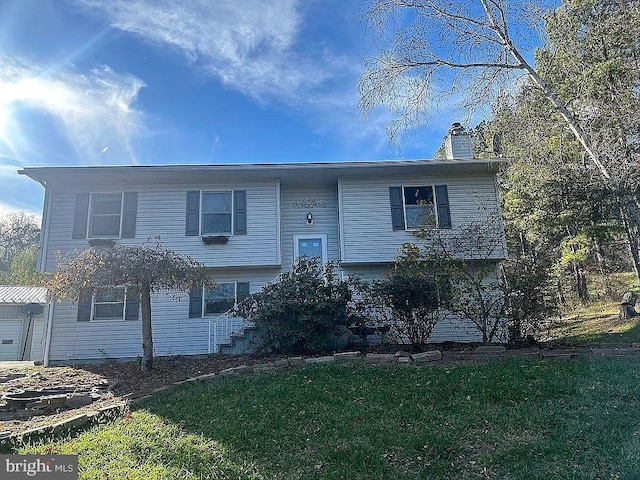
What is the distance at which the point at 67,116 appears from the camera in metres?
9.28

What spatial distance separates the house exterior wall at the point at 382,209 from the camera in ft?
37.6

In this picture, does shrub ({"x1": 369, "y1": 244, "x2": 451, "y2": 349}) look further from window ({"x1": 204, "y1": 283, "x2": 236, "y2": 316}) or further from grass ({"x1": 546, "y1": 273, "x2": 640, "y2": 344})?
window ({"x1": 204, "y1": 283, "x2": 236, "y2": 316})

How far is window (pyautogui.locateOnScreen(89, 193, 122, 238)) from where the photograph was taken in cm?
1142

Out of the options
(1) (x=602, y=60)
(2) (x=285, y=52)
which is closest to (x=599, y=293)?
(1) (x=602, y=60)

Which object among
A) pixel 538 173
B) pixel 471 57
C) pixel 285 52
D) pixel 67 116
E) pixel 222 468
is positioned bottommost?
pixel 222 468

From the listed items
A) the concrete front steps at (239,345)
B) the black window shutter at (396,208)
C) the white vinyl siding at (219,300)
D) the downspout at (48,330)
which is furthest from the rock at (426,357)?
the downspout at (48,330)

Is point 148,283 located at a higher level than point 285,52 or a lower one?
lower

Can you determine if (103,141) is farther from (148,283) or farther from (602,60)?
(602,60)

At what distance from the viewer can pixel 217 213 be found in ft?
38.3

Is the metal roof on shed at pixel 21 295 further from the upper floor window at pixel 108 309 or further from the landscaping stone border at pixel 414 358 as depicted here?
the landscaping stone border at pixel 414 358

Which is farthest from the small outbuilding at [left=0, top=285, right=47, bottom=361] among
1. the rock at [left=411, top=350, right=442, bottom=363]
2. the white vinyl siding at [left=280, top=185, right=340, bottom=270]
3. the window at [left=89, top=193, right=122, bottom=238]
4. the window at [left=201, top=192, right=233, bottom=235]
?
the rock at [left=411, top=350, right=442, bottom=363]

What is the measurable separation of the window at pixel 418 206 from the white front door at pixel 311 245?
2466mm

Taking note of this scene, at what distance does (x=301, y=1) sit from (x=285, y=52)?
52.5 inches

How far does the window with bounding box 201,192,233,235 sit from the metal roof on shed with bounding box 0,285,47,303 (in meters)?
9.64
